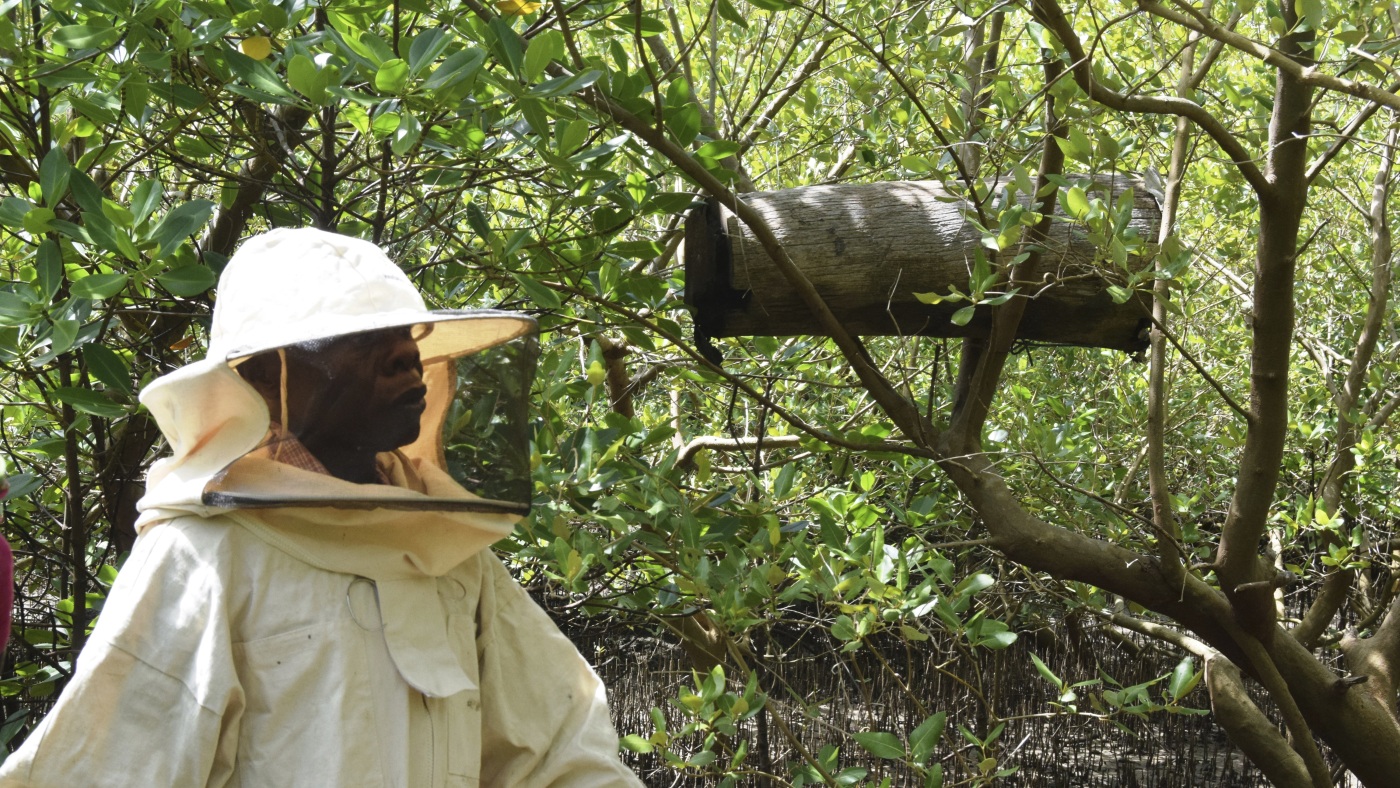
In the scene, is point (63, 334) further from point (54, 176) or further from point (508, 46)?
point (508, 46)

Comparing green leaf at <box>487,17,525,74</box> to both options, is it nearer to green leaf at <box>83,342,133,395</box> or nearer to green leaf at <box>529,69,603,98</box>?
green leaf at <box>529,69,603,98</box>

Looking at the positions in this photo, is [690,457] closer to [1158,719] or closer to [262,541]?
[262,541]

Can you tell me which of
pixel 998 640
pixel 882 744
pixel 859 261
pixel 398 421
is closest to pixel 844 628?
pixel 882 744

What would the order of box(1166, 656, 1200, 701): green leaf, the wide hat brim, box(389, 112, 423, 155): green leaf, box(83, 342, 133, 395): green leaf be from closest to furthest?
the wide hat brim
box(389, 112, 423, 155): green leaf
box(83, 342, 133, 395): green leaf
box(1166, 656, 1200, 701): green leaf

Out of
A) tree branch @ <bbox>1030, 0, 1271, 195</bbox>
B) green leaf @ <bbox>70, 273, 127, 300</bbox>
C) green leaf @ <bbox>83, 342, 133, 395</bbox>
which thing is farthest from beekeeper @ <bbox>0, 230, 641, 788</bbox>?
tree branch @ <bbox>1030, 0, 1271, 195</bbox>

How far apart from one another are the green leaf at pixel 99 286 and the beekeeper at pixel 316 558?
1.25 ft

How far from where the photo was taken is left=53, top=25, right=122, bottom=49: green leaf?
1.73 m

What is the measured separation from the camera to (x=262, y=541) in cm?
126

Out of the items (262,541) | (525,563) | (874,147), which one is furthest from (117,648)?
(874,147)

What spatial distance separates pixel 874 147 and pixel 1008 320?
1142 millimetres

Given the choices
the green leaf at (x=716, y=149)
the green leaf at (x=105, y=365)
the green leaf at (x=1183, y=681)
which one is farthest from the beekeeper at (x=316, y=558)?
the green leaf at (x=1183, y=681)

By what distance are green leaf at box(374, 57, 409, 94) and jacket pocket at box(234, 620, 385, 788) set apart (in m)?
0.83

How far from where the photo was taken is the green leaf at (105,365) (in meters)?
1.93

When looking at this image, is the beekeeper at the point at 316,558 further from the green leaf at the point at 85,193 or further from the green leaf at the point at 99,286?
the green leaf at the point at 85,193
